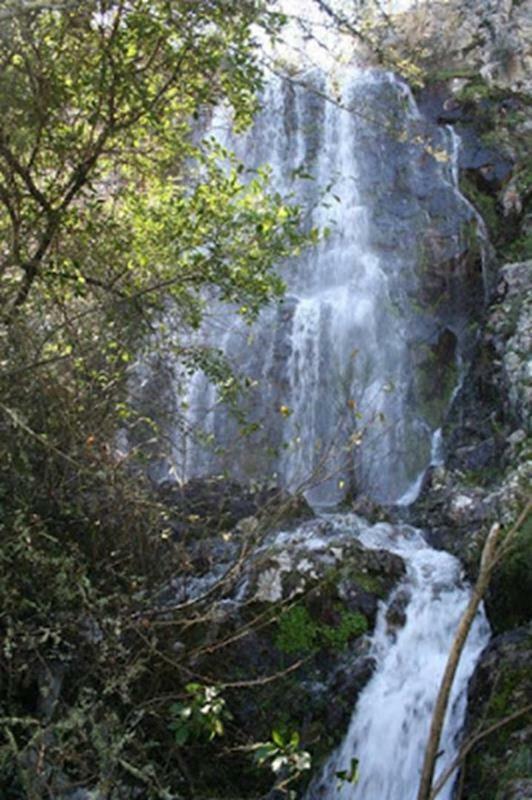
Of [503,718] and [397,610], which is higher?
[503,718]

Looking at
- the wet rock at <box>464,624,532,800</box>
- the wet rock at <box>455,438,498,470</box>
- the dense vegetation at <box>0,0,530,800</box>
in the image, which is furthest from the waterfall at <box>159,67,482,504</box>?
the dense vegetation at <box>0,0,530,800</box>

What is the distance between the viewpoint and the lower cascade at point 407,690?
6535 mm

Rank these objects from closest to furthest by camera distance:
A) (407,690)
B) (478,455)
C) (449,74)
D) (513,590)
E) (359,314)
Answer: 1. (407,690)
2. (513,590)
3. (478,455)
4. (359,314)
5. (449,74)

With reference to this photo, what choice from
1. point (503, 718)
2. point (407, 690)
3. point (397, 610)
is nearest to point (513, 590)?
point (397, 610)

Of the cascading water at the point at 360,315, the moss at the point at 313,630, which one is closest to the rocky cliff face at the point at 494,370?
the cascading water at the point at 360,315

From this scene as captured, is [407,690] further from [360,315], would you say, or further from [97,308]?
[360,315]

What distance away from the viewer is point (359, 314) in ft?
51.0

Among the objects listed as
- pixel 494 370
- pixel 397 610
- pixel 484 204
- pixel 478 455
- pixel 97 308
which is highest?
pixel 484 204

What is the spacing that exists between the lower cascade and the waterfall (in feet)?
15.0

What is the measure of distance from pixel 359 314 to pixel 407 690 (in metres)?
9.32

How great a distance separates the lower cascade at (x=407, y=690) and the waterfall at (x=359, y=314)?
4581 millimetres

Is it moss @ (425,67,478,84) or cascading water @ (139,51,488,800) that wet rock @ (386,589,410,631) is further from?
moss @ (425,67,478,84)

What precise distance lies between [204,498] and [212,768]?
418 cm

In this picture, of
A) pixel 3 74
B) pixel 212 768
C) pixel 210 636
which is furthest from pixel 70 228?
pixel 212 768
